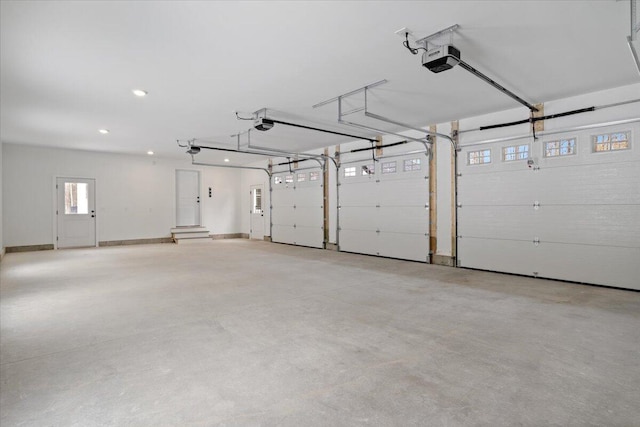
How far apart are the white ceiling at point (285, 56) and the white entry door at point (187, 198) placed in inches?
236

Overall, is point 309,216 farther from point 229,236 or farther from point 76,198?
point 76,198

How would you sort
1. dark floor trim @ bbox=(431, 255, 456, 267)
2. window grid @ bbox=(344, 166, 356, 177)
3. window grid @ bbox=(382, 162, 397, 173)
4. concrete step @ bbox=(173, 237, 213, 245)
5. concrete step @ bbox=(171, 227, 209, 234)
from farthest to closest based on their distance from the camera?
concrete step @ bbox=(171, 227, 209, 234), concrete step @ bbox=(173, 237, 213, 245), window grid @ bbox=(344, 166, 356, 177), window grid @ bbox=(382, 162, 397, 173), dark floor trim @ bbox=(431, 255, 456, 267)

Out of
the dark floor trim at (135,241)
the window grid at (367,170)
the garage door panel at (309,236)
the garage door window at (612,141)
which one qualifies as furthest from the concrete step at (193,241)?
the garage door window at (612,141)

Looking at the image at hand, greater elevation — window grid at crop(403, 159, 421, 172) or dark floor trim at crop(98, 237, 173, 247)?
window grid at crop(403, 159, 421, 172)

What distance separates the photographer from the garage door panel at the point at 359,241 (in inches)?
331

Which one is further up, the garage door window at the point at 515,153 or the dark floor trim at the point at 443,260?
the garage door window at the point at 515,153

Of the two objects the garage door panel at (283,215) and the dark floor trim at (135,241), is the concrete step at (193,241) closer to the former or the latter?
the dark floor trim at (135,241)

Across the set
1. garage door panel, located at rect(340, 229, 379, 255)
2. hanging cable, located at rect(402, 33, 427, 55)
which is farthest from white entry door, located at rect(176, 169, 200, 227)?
hanging cable, located at rect(402, 33, 427, 55)

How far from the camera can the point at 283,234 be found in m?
11.5

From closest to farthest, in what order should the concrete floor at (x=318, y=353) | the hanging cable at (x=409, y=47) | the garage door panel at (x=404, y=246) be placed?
the concrete floor at (x=318, y=353), the hanging cable at (x=409, y=47), the garage door panel at (x=404, y=246)

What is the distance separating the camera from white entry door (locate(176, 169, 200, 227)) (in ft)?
40.5

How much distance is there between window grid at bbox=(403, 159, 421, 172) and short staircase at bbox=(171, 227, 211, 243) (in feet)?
25.6

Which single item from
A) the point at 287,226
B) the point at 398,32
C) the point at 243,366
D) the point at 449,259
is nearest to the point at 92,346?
the point at 243,366

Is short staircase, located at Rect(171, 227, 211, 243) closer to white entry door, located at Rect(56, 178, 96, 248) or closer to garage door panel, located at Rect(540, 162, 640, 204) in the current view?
white entry door, located at Rect(56, 178, 96, 248)
